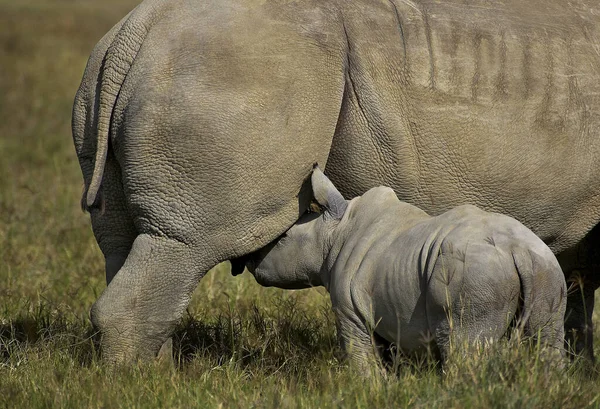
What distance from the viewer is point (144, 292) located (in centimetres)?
448

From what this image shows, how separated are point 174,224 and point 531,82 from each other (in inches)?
66.1

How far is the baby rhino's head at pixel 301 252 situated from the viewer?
15.1 ft

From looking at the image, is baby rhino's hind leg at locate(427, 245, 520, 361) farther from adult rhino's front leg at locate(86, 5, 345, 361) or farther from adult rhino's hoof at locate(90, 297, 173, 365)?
Result: adult rhino's hoof at locate(90, 297, 173, 365)

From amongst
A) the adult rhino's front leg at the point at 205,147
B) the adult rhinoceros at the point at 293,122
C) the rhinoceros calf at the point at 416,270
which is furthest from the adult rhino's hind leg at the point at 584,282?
the adult rhino's front leg at the point at 205,147

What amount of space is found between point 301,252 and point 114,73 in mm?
1098

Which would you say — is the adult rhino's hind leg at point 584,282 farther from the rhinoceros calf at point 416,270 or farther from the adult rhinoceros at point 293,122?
the rhinoceros calf at point 416,270

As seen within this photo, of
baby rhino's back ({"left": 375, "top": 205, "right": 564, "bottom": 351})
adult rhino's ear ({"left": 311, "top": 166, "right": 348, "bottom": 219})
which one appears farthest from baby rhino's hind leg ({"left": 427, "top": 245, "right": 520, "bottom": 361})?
adult rhino's ear ({"left": 311, "top": 166, "right": 348, "bottom": 219})

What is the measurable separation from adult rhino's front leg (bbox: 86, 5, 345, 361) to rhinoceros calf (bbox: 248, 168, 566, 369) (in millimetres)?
212

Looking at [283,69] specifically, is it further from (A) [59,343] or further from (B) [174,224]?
(A) [59,343]

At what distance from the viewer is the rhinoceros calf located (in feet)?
A: 12.8

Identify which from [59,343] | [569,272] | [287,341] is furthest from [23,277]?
[569,272]

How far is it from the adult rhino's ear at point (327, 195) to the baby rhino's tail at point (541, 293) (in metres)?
0.88

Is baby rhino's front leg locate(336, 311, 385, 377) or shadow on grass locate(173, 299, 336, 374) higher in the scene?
baby rhino's front leg locate(336, 311, 385, 377)

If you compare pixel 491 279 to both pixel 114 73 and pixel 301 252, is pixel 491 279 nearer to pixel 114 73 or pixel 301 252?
pixel 301 252
